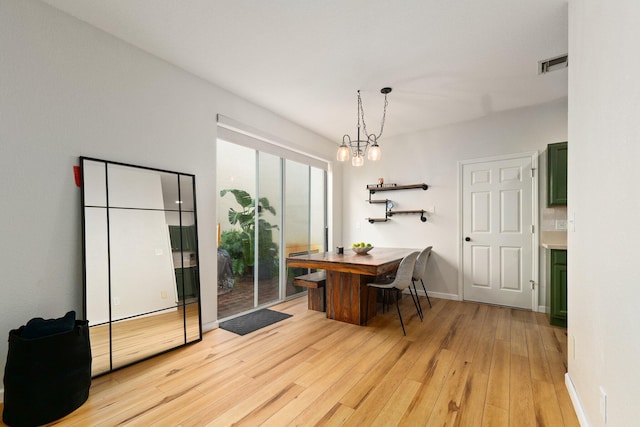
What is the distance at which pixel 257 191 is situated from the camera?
396 centimetres

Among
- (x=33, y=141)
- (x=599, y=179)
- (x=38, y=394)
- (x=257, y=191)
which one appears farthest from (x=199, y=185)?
(x=599, y=179)

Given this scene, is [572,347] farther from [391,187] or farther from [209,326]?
[391,187]

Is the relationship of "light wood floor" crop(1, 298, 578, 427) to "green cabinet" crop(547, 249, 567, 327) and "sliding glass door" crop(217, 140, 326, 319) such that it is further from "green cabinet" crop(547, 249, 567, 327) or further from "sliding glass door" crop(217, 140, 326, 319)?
"sliding glass door" crop(217, 140, 326, 319)

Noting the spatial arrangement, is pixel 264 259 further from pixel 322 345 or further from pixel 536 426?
pixel 536 426

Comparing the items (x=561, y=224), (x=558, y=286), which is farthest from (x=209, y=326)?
(x=561, y=224)

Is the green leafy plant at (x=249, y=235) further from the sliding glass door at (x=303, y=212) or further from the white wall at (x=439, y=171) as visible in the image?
the white wall at (x=439, y=171)

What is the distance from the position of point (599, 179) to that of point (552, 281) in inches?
92.0

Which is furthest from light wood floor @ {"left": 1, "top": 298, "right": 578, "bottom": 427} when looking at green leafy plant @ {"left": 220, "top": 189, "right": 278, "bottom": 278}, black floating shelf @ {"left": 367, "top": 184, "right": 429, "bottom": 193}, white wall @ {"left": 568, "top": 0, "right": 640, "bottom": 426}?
black floating shelf @ {"left": 367, "top": 184, "right": 429, "bottom": 193}

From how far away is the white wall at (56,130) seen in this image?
1.90 m

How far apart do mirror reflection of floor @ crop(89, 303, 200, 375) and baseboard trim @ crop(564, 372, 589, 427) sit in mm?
2946

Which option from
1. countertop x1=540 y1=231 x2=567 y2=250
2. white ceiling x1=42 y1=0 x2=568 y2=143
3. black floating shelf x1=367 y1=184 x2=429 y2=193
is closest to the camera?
white ceiling x1=42 y1=0 x2=568 y2=143

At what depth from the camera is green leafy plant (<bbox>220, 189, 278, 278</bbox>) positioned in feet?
12.1

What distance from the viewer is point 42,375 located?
171 centimetres

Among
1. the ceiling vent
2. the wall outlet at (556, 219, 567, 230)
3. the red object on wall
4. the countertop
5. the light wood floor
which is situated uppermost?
the ceiling vent
